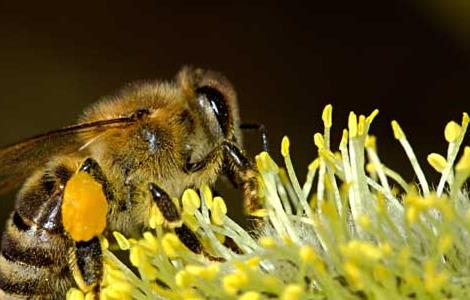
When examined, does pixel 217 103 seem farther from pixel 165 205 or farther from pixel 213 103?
pixel 165 205

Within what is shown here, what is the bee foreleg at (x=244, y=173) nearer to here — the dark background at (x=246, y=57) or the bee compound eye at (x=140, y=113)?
the bee compound eye at (x=140, y=113)

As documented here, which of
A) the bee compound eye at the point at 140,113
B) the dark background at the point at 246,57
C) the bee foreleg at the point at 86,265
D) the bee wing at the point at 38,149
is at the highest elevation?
the dark background at the point at 246,57

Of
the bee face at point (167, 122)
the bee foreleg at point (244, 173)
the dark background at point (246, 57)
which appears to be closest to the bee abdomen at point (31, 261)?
the bee face at point (167, 122)

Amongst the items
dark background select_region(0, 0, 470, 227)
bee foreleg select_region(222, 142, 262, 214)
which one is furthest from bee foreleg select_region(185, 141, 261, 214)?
dark background select_region(0, 0, 470, 227)

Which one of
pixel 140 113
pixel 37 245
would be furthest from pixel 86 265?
pixel 140 113

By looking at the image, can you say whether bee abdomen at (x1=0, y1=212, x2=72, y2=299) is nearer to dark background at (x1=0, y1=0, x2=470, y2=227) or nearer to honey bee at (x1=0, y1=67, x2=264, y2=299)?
honey bee at (x1=0, y1=67, x2=264, y2=299)

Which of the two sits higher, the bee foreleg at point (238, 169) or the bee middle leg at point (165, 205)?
the bee foreleg at point (238, 169)

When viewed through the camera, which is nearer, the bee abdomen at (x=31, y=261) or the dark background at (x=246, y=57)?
the bee abdomen at (x=31, y=261)
